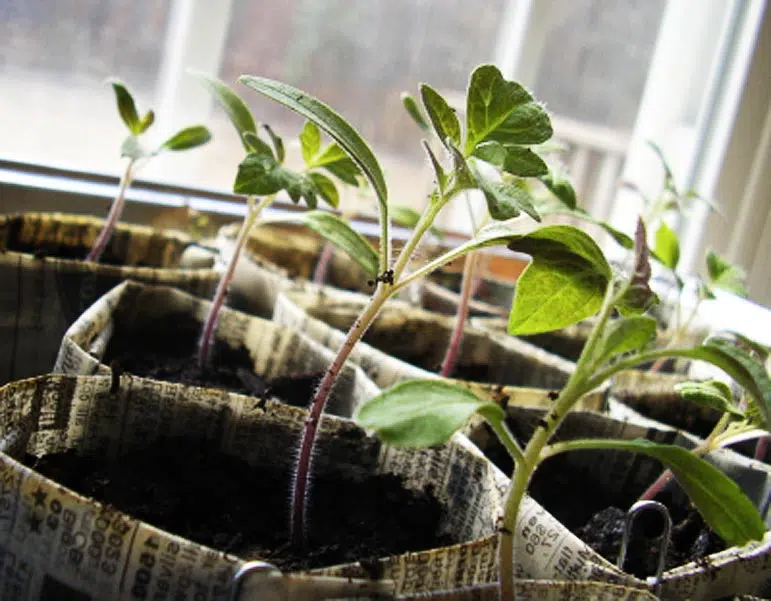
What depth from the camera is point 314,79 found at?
1644 mm

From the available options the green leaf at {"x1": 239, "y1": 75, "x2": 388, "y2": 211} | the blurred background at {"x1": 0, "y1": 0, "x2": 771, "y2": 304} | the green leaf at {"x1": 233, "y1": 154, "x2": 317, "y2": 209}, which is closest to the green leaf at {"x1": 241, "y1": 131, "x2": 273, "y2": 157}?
the green leaf at {"x1": 233, "y1": 154, "x2": 317, "y2": 209}

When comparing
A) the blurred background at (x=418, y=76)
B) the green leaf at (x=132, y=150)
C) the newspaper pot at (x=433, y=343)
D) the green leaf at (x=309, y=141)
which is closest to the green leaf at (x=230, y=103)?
the green leaf at (x=309, y=141)

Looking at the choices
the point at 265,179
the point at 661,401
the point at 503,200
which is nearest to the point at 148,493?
the point at 265,179

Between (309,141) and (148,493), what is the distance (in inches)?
15.9

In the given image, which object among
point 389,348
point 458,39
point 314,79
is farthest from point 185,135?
point 458,39

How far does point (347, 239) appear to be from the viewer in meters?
0.82

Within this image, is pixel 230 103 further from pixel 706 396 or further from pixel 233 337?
pixel 706 396

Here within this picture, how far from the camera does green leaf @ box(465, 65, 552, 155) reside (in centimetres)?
63

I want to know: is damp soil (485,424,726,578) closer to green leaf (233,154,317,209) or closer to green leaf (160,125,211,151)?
green leaf (233,154,317,209)

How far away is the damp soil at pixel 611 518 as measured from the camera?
843 millimetres

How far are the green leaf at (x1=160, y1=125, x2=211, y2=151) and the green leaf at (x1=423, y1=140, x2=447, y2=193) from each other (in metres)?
0.50

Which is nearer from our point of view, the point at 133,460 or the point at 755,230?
the point at 133,460

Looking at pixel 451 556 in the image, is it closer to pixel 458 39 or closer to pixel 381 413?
pixel 381 413

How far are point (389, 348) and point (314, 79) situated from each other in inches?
24.2
